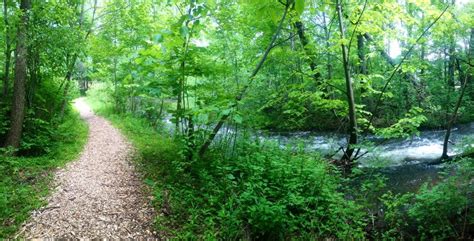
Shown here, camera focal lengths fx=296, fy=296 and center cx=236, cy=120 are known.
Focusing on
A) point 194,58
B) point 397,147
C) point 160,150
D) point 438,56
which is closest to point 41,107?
point 160,150

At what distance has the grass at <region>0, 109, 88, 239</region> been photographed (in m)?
4.18

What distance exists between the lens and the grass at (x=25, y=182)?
165 inches

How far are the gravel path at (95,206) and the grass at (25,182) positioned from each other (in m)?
0.17

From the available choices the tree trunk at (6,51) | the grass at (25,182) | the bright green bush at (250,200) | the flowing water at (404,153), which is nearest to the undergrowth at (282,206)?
the bright green bush at (250,200)

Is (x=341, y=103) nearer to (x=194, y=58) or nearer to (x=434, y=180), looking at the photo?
(x=434, y=180)

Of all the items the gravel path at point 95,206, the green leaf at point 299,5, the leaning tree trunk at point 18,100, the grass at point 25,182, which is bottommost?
the gravel path at point 95,206

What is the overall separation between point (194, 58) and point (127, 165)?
2.98 meters

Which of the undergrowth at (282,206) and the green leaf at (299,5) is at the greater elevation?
the green leaf at (299,5)

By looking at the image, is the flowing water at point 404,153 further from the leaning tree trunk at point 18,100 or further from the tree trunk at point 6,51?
the tree trunk at point 6,51

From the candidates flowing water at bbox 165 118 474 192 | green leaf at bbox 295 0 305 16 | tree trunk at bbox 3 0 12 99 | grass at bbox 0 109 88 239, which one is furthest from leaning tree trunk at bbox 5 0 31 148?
green leaf at bbox 295 0 305 16

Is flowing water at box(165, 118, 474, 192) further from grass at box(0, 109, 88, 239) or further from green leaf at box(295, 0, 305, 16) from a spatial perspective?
green leaf at box(295, 0, 305, 16)

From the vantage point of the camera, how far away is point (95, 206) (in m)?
4.74

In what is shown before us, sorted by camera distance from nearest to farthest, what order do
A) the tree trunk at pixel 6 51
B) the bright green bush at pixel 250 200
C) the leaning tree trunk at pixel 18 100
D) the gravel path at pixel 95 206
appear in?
the gravel path at pixel 95 206 < the bright green bush at pixel 250 200 < the tree trunk at pixel 6 51 < the leaning tree trunk at pixel 18 100

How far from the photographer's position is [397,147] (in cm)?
1076
